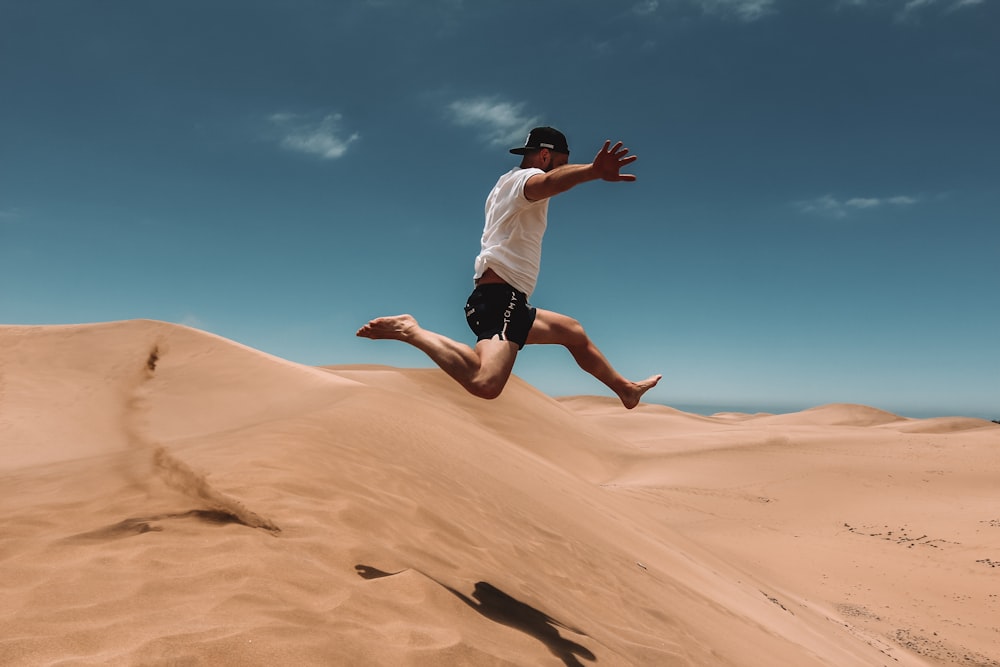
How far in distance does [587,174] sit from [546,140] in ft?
2.03

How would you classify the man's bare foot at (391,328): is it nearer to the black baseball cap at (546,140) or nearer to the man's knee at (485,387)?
the man's knee at (485,387)

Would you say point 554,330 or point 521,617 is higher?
point 554,330

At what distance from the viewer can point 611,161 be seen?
2750mm

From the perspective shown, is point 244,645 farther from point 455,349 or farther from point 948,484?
point 948,484

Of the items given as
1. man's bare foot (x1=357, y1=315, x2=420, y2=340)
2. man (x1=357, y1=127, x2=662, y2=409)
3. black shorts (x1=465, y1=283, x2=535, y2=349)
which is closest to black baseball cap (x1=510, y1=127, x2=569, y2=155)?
man (x1=357, y1=127, x2=662, y2=409)

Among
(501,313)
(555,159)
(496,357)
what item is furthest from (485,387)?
(555,159)

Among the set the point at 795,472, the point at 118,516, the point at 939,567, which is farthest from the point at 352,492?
the point at 795,472

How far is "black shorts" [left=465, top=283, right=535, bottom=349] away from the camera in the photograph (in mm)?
3389

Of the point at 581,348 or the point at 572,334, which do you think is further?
the point at 581,348

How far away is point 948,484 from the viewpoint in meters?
14.0

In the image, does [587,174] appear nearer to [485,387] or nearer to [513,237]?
[513,237]

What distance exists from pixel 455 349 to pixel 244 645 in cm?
166

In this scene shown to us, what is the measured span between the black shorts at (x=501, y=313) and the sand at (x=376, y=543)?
1292 millimetres

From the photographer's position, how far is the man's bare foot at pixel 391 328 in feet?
11.5
